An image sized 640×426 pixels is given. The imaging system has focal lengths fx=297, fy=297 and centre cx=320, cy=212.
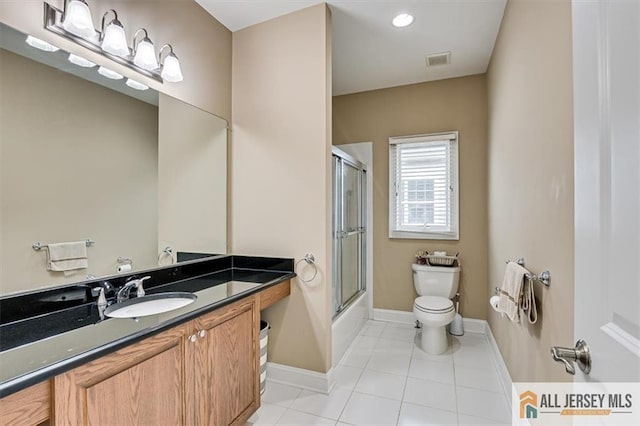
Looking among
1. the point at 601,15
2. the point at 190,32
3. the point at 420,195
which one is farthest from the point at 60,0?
the point at 420,195

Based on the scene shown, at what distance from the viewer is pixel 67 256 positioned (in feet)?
4.69

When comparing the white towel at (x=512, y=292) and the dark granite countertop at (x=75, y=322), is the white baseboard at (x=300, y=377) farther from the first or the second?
the white towel at (x=512, y=292)

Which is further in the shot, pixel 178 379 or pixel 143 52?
pixel 143 52

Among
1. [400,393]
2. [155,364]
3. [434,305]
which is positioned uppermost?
[155,364]

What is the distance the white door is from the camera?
51 centimetres

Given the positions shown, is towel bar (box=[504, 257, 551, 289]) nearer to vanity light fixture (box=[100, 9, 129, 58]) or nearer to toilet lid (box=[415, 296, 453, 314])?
toilet lid (box=[415, 296, 453, 314])

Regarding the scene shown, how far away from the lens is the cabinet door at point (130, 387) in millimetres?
905

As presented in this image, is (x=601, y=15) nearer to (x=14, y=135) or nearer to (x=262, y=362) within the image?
(x=14, y=135)

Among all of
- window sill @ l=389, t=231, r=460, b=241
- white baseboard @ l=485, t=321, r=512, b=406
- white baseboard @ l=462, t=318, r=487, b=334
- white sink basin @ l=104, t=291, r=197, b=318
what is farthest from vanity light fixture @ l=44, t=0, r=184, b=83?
white baseboard @ l=462, t=318, r=487, b=334

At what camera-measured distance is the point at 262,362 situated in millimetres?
1938

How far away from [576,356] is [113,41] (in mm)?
2209

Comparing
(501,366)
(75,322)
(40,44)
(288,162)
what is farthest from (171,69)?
(501,366)

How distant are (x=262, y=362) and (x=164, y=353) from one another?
0.88 m

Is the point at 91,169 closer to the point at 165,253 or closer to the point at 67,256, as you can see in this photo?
the point at 67,256
